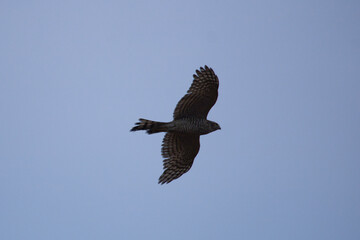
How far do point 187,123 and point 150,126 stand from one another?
1.09 m

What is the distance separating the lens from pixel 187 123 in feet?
46.1

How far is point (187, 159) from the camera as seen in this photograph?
1501 cm

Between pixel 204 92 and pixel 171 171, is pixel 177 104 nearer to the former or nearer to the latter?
pixel 204 92

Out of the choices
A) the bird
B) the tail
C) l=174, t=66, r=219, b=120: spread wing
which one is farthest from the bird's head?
the tail

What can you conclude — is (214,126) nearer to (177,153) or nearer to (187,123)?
(187,123)

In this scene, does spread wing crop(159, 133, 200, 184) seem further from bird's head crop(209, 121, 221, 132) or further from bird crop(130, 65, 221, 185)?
bird's head crop(209, 121, 221, 132)

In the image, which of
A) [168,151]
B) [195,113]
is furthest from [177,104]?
[168,151]

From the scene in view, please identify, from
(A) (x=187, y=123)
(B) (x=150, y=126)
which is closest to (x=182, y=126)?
(A) (x=187, y=123)

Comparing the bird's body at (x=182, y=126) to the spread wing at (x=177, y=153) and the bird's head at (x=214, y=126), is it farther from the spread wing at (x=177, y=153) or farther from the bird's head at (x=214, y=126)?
the spread wing at (x=177, y=153)

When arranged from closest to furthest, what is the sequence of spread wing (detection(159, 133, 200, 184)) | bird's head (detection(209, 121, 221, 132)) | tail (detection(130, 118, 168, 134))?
tail (detection(130, 118, 168, 134))
bird's head (detection(209, 121, 221, 132))
spread wing (detection(159, 133, 200, 184))

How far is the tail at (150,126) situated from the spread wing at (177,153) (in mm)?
834

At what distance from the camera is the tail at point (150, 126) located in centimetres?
1348

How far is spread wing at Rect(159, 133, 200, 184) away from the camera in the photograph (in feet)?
48.4

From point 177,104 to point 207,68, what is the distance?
1295 millimetres
